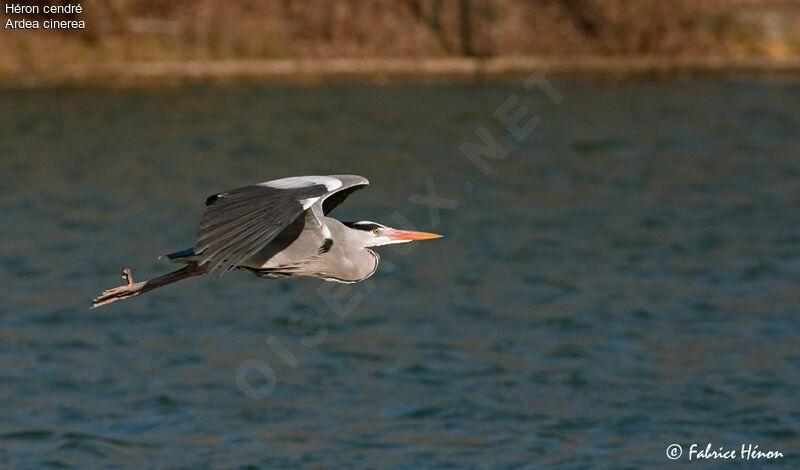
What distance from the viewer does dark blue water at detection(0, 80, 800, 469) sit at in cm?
1312

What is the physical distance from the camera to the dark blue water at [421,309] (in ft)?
43.0

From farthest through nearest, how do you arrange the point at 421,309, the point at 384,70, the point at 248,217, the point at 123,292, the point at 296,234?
the point at 384,70
the point at 421,309
the point at 123,292
the point at 296,234
the point at 248,217

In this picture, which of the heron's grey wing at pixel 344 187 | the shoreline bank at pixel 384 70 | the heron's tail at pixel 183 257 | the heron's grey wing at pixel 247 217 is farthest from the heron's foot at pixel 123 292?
the shoreline bank at pixel 384 70

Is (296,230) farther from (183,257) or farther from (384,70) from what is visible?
(384,70)

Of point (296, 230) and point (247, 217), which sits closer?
point (247, 217)

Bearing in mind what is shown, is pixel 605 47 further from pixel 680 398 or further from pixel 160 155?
pixel 680 398

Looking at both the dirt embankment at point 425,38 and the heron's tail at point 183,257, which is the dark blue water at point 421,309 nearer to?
the heron's tail at point 183,257

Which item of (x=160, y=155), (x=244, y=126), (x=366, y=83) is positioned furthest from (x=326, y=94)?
(x=160, y=155)

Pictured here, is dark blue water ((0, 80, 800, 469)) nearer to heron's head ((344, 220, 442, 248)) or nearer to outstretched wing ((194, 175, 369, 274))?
heron's head ((344, 220, 442, 248))

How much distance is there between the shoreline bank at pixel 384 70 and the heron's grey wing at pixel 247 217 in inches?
1190

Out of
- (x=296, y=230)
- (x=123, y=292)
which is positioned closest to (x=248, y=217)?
(x=296, y=230)

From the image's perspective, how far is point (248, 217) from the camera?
749 cm

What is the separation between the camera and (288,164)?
94.3ft

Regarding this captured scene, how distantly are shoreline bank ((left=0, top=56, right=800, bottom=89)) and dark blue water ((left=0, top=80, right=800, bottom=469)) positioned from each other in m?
4.46
